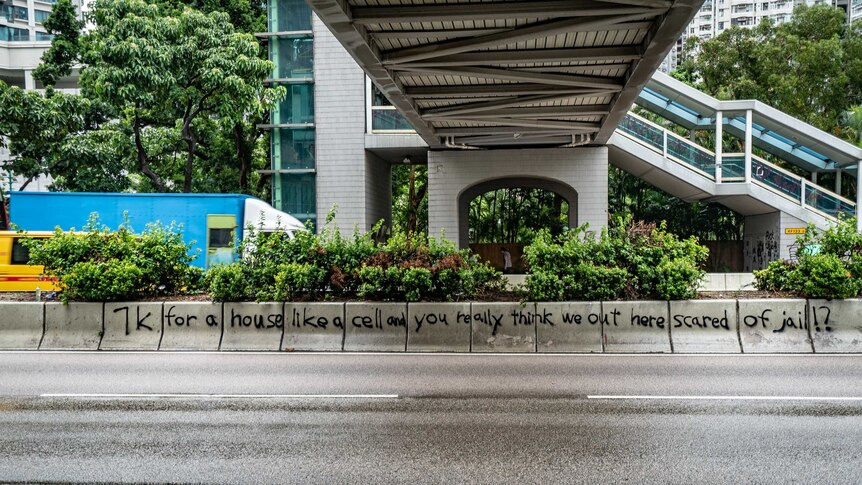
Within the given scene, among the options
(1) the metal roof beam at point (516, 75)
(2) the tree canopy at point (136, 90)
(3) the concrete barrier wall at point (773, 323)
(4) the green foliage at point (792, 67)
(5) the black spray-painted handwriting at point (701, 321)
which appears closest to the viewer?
(3) the concrete barrier wall at point (773, 323)

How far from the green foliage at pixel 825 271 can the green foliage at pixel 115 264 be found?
10.5m

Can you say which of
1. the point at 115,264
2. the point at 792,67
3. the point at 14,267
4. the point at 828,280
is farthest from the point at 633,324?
the point at 792,67

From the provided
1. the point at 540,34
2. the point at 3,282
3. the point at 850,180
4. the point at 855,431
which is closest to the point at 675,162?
the point at 850,180

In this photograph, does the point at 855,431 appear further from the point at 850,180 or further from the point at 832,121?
the point at 832,121

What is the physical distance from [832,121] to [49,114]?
3559 cm

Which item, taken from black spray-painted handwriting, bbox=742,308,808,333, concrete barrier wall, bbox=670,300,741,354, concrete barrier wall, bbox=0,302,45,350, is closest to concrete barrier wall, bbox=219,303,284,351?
concrete barrier wall, bbox=0,302,45,350

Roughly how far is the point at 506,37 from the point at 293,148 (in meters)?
16.0

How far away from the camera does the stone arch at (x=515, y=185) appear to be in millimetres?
25531

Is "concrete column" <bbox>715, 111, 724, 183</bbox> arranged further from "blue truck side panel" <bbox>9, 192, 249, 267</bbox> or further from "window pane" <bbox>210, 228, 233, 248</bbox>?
"window pane" <bbox>210, 228, 233, 248</bbox>

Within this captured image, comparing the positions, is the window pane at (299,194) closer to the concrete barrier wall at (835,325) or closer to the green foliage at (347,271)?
the green foliage at (347,271)

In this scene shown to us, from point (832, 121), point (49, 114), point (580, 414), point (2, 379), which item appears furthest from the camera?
point (832, 121)

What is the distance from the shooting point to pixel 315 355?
466 inches

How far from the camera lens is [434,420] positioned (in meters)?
7.44

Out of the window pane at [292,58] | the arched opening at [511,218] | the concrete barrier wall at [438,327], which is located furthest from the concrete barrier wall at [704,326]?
the arched opening at [511,218]
